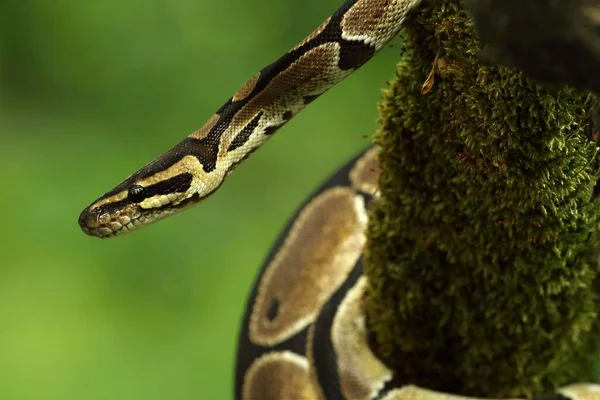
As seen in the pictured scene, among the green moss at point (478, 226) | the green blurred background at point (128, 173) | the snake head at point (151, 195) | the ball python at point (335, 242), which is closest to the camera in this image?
the green moss at point (478, 226)

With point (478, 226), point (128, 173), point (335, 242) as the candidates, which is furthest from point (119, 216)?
point (128, 173)

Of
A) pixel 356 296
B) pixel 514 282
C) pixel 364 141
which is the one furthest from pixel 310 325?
pixel 364 141

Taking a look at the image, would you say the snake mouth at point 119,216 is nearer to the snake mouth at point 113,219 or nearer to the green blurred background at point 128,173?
the snake mouth at point 113,219

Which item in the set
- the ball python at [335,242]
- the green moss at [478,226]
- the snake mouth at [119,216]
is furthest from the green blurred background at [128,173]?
the green moss at [478,226]

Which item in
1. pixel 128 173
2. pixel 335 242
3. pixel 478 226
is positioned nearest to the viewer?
pixel 478 226

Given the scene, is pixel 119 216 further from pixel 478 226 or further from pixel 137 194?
pixel 478 226

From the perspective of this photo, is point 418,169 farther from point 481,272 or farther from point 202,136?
point 202,136
